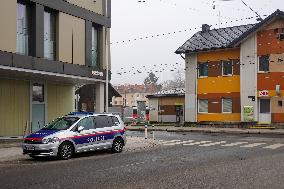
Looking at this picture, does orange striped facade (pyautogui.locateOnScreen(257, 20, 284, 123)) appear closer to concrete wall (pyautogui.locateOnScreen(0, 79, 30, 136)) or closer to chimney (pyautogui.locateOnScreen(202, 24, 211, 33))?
chimney (pyautogui.locateOnScreen(202, 24, 211, 33))

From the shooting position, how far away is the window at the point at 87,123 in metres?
16.8

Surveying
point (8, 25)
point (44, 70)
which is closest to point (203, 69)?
point (44, 70)

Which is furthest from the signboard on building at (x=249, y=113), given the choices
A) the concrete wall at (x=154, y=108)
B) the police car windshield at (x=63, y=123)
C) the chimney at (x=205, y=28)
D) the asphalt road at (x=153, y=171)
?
the police car windshield at (x=63, y=123)

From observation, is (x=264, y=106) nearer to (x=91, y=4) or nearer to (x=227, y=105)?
(x=227, y=105)

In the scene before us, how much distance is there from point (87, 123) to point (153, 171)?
5401 mm

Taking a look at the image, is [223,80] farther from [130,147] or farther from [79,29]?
[130,147]

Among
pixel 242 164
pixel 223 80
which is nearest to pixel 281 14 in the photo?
pixel 223 80

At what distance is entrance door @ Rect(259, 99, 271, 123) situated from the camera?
37.1m

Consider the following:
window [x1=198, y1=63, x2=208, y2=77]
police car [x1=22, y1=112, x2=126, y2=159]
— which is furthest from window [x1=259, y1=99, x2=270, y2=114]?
police car [x1=22, y1=112, x2=126, y2=159]

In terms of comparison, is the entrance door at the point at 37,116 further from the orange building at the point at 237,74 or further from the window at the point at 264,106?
the window at the point at 264,106

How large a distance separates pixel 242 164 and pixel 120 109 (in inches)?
1582

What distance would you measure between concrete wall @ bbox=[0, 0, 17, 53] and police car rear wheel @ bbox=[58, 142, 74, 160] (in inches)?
244

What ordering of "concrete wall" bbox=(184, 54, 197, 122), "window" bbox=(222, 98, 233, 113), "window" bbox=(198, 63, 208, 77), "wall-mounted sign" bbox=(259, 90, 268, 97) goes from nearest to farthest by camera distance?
"wall-mounted sign" bbox=(259, 90, 268, 97) → "window" bbox=(222, 98, 233, 113) → "window" bbox=(198, 63, 208, 77) → "concrete wall" bbox=(184, 54, 197, 122)

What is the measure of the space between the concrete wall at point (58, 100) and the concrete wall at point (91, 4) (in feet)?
15.8
